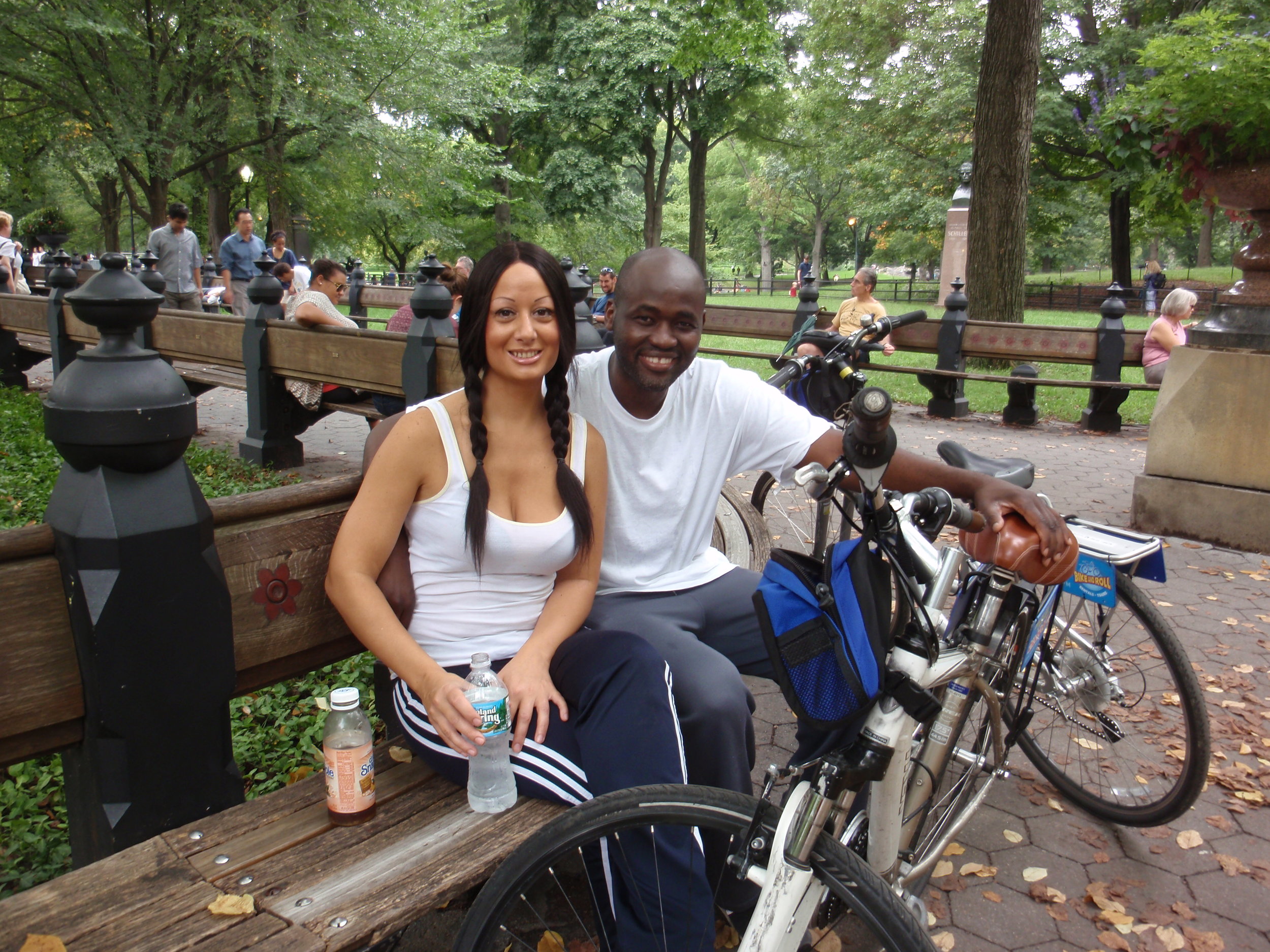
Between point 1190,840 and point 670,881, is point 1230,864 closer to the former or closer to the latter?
point 1190,840

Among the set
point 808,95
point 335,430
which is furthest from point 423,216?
point 335,430

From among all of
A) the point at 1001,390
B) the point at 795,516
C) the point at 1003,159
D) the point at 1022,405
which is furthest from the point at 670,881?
the point at 1001,390

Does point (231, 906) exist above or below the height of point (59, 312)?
below

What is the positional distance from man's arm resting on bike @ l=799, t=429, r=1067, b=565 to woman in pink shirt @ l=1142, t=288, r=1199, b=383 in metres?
7.77

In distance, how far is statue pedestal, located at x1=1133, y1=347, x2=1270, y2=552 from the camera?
536cm

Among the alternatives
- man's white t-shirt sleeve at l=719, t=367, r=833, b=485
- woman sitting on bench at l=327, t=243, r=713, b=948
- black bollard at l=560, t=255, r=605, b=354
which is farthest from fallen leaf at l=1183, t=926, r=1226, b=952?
black bollard at l=560, t=255, r=605, b=354

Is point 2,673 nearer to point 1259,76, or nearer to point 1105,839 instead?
point 1105,839

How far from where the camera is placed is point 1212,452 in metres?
5.54

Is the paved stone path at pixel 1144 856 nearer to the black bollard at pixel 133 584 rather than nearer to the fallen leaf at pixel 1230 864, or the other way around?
the fallen leaf at pixel 1230 864

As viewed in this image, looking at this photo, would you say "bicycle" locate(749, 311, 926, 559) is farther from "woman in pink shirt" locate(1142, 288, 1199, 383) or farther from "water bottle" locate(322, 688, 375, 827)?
"woman in pink shirt" locate(1142, 288, 1199, 383)

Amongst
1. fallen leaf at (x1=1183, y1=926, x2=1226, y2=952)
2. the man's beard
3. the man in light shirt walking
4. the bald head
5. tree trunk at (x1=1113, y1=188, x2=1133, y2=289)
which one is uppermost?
tree trunk at (x1=1113, y1=188, x2=1133, y2=289)

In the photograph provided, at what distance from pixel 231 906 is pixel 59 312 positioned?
29.1 ft

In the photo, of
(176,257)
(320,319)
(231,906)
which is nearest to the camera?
(231,906)

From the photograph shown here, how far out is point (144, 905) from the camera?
161 cm
